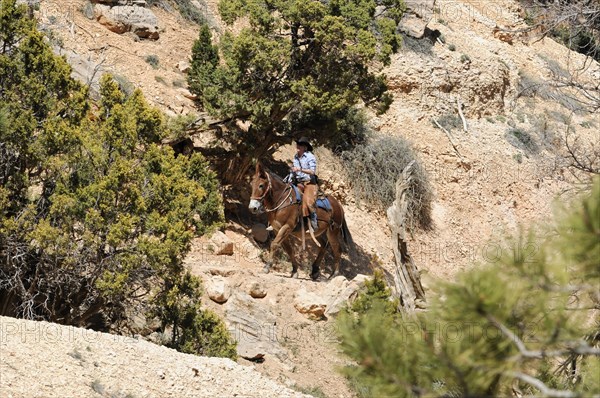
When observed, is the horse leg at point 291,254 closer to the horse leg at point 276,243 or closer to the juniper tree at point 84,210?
the horse leg at point 276,243

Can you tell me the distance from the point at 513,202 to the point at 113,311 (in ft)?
56.3

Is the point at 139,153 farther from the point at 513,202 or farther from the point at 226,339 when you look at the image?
the point at 513,202

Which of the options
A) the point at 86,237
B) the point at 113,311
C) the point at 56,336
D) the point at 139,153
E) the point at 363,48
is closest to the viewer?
the point at 56,336

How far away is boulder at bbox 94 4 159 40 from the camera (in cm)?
2477

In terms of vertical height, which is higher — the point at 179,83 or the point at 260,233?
the point at 179,83

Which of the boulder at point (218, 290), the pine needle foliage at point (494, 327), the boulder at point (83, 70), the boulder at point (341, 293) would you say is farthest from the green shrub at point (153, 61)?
the pine needle foliage at point (494, 327)

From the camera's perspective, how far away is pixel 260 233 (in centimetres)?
2050

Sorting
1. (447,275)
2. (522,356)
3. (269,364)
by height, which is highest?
(522,356)

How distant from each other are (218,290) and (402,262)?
350cm

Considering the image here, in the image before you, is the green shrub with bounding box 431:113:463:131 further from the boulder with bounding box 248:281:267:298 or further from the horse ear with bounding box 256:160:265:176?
the boulder with bounding box 248:281:267:298

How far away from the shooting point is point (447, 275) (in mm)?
23734

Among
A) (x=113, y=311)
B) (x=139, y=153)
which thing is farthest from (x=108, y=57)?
(x=113, y=311)

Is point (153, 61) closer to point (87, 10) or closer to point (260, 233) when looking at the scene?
point (87, 10)

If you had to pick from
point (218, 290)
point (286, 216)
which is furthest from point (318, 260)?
point (218, 290)
